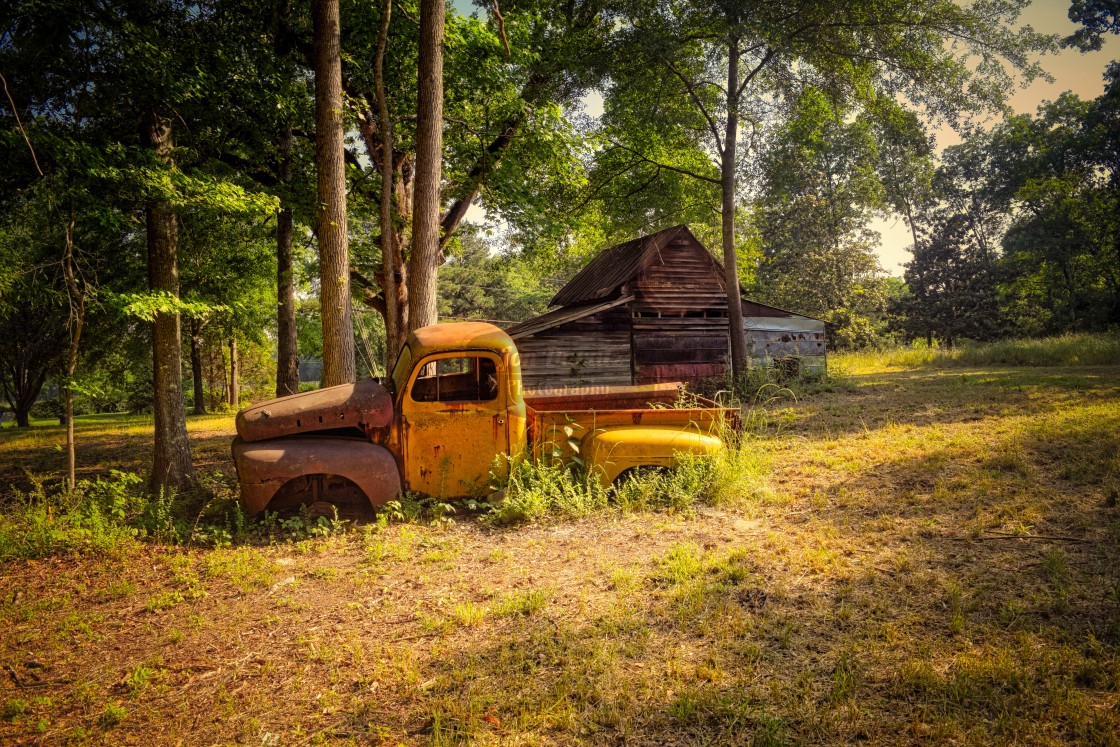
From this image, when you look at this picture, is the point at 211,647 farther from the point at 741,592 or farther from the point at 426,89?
the point at 426,89

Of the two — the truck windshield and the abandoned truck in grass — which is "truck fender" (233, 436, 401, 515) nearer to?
the abandoned truck in grass

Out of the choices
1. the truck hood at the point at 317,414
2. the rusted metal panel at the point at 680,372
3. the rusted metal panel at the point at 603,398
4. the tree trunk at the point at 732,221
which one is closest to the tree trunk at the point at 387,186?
the truck hood at the point at 317,414

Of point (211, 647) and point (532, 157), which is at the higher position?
point (532, 157)

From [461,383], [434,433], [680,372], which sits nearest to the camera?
[434,433]

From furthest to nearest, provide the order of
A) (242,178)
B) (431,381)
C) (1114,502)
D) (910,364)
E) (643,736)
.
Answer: (910,364)
(242,178)
(431,381)
(1114,502)
(643,736)

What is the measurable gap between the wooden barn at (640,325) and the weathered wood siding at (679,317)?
33 millimetres

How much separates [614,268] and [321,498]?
49.4 ft

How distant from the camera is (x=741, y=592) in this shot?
403cm

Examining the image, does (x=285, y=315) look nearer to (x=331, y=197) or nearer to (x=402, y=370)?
(x=331, y=197)

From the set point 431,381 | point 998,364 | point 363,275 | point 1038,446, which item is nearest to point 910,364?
point 998,364

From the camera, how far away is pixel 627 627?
360 cm

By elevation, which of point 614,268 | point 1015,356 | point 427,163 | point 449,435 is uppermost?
point 614,268

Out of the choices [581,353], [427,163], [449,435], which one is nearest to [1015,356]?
[581,353]

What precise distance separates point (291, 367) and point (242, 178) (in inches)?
167
